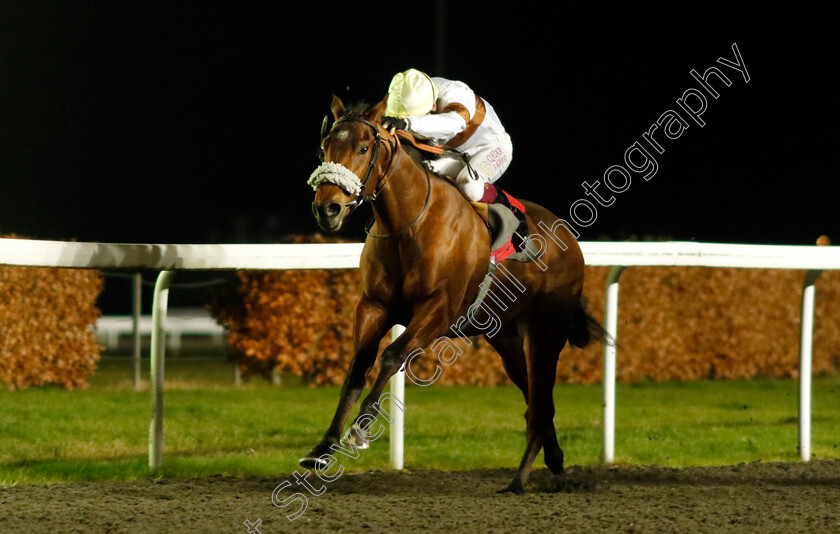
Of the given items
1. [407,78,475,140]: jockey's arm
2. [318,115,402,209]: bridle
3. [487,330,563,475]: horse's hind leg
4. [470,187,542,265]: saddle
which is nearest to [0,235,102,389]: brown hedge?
[487,330,563,475]: horse's hind leg

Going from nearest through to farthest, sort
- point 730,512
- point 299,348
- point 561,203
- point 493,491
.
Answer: point 730,512 < point 493,491 < point 299,348 < point 561,203

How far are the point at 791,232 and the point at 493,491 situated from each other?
47.9 feet

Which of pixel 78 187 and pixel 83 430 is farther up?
pixel 78 187

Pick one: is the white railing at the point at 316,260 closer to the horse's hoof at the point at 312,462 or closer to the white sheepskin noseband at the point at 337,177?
the white sheepskin noseband at the point at 337,177

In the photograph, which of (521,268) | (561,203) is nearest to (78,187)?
(561,203)

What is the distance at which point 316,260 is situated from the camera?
15.6ft

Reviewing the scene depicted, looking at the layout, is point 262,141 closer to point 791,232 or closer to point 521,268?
point 791,232

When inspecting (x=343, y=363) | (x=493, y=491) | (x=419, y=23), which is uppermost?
(x=419, y=23)

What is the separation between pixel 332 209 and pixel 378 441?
10.2 ft

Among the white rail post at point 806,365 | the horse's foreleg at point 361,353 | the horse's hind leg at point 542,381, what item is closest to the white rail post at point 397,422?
the horse's hind leg at point 542,381

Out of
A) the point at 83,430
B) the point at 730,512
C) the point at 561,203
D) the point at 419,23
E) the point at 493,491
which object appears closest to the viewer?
the point at 730,512

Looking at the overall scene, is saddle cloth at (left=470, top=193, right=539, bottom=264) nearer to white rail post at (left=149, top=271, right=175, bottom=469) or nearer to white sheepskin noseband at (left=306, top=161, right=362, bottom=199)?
white sheepskin noseband at (left=306, top=161, right=362, bottom=199)

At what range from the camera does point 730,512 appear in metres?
3.84

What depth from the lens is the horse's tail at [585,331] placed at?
5090 mm
